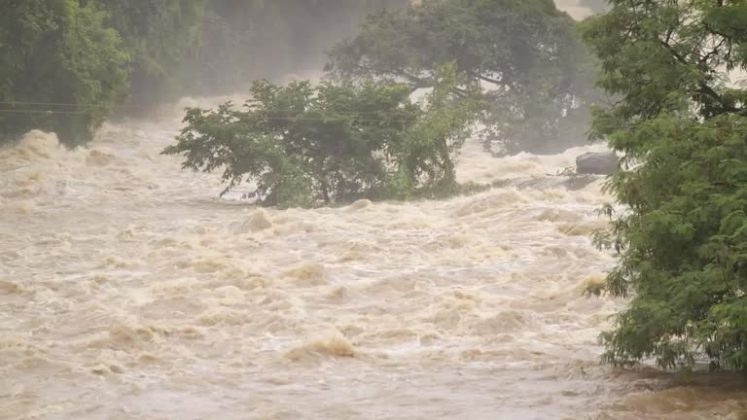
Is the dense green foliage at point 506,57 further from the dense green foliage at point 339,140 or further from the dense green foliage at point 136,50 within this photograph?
the dense green foliage at point 339,140

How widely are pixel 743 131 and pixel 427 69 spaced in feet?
108

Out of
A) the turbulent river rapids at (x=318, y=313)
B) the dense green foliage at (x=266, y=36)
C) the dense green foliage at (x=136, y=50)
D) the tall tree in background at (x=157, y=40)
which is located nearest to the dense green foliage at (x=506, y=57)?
the tall tree in background at (x=157, y=40)

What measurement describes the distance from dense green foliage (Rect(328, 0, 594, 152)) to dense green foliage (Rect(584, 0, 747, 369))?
29262mm

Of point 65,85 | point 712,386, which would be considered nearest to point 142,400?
point 712,386

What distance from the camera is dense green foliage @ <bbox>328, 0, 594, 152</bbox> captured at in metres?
41.4

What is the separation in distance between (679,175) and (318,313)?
5936mm

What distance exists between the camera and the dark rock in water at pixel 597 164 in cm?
2861

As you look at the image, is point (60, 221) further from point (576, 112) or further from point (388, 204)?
point (576, 112)

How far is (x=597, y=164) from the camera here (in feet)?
94.4

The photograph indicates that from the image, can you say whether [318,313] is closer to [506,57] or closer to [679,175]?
[679,175]

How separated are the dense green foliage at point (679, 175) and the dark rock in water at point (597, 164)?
17159 mm

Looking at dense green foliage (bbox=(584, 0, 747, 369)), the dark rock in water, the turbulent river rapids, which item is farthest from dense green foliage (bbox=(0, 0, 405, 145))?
dense green foliage (bbox=(584, 0, 747, 369))

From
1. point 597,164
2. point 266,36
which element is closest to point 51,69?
point 597,164

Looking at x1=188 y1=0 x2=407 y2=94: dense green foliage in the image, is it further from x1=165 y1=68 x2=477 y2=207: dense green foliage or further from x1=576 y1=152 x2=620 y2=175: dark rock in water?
x1=576 y1=152 x2=620 y2=175: dark rock in water
